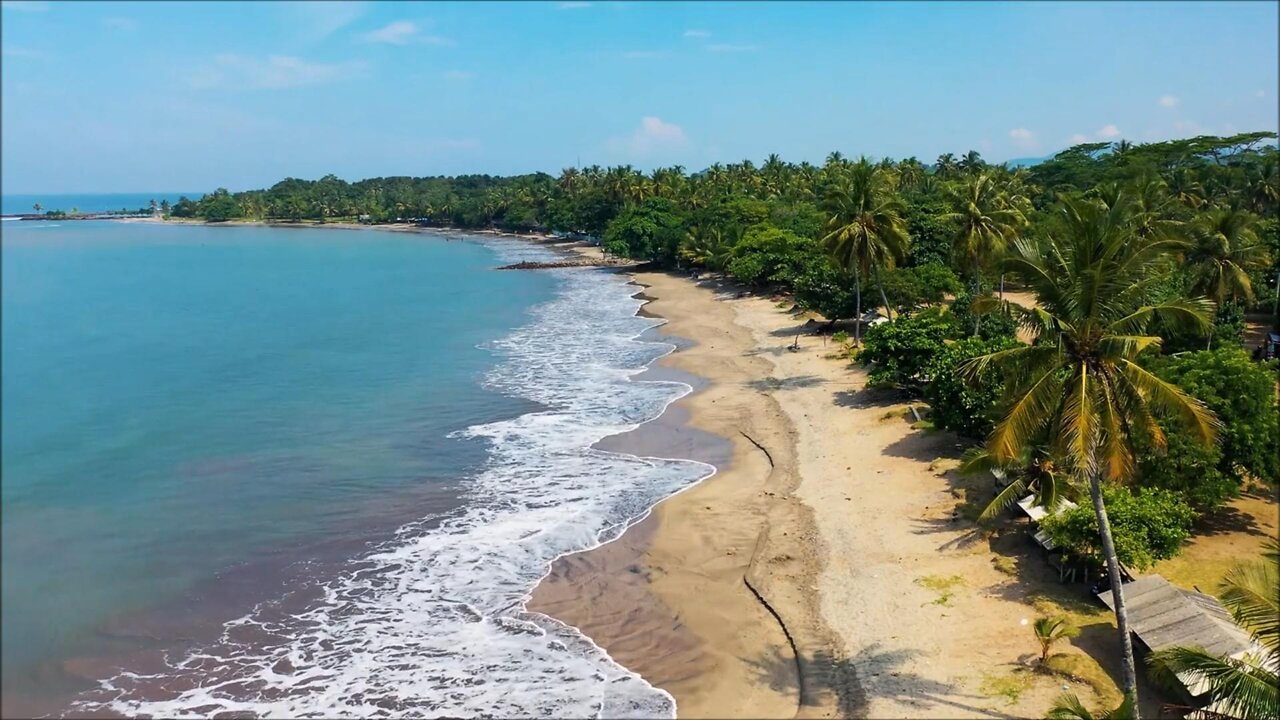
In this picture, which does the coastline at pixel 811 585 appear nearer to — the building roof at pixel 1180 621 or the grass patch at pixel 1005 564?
the grass patch at pixel 1005 564

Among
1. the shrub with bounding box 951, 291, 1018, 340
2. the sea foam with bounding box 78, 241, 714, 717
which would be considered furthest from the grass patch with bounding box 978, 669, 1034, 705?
the shrub with bounding box 951, 291, 1018, 340

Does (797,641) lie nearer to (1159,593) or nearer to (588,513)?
(1159,593)

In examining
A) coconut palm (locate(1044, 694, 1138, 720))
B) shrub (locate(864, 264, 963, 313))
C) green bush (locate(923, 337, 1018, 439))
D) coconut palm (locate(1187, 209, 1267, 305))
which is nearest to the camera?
coconut palm (locate(1044, 694, 1138, 720))

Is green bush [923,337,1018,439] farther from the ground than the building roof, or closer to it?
farther from the ground

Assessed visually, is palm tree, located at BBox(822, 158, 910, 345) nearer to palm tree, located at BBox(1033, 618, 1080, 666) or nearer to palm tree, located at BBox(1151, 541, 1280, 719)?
palm tree, located at BBox(1033, 618, 1080, 666)

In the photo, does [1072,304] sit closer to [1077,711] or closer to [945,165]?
[1077,711]

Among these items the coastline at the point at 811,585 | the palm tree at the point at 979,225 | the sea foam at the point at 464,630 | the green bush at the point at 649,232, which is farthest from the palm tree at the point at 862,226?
the green bush at the point at 649,232

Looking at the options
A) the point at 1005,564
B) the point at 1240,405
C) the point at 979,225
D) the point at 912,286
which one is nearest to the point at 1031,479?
the point at 1005,564
